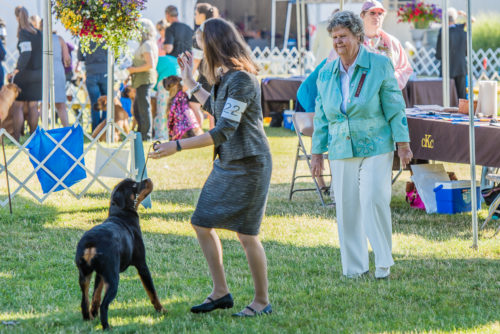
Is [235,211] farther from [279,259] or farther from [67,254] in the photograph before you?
[67,254]

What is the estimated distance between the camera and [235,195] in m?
3.70

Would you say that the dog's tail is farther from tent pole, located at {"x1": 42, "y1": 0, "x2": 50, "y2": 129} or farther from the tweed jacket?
tent pole, located at {"x1": 42, "y1": 0, "x2": 50, "y2": 129}

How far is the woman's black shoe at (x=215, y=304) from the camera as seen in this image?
397 cm

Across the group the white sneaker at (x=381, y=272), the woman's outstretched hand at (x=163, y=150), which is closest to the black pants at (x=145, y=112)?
the white sneaker at (x=381, y=272)

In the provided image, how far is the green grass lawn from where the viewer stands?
12.7ft

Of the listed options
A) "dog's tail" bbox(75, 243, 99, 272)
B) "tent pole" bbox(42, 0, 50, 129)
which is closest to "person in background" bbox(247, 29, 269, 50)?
"tent pole" bbox(42, 0, 50, 129)

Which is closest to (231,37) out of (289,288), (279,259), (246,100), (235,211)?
(246,100)

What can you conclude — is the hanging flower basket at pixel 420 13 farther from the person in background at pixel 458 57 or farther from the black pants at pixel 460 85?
the black pants at pixel 460 85

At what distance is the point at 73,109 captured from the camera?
1336cm

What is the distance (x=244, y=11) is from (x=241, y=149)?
25.1 m

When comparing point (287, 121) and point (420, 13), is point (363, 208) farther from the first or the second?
point (420, 13)

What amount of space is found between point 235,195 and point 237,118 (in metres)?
0.39

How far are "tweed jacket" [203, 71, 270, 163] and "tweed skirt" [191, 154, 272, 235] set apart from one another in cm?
5

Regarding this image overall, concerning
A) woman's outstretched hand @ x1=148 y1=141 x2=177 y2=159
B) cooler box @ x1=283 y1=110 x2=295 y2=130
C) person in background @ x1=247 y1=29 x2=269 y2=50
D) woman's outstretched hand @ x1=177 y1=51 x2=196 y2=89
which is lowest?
cooler box @ x1=283 y1=110 x2=295 y2=130
